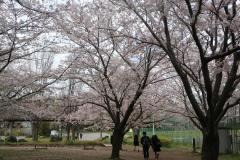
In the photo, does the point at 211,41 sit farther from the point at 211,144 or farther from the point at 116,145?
the point at 116,145

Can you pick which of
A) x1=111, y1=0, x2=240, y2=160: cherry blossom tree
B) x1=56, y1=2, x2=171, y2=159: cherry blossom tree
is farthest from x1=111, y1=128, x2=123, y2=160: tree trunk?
x1=111, y1=0, x2=240, y2=160: cherry blossom tree

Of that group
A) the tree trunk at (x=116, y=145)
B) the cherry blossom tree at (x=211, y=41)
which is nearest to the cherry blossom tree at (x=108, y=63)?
the tree trunk at (x=116, y=145)

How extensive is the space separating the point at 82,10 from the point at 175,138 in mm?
28462

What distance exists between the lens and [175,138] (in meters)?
43.1

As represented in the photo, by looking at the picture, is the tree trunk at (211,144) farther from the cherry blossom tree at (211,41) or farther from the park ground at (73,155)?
the park ground at (73,155)

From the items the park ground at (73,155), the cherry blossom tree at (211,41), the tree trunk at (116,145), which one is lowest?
the park ground at (73,155)

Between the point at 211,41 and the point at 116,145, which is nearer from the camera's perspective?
the point at 211,41

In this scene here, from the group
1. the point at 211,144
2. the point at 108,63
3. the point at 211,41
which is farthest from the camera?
the point at 108,63

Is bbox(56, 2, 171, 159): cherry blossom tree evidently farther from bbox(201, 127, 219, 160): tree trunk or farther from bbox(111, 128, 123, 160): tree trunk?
bbox(201, 127, 219, 160): tree trunk

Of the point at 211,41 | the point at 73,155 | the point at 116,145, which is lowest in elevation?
the point at 73,155

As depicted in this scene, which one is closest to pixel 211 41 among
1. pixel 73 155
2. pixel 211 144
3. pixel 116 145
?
pixel 211 144

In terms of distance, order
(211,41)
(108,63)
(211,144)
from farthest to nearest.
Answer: (108,63) → (211,41) → (211,144)

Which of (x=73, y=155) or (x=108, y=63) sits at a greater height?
(x=108, y=63)

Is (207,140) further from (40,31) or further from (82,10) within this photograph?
(82,10)
